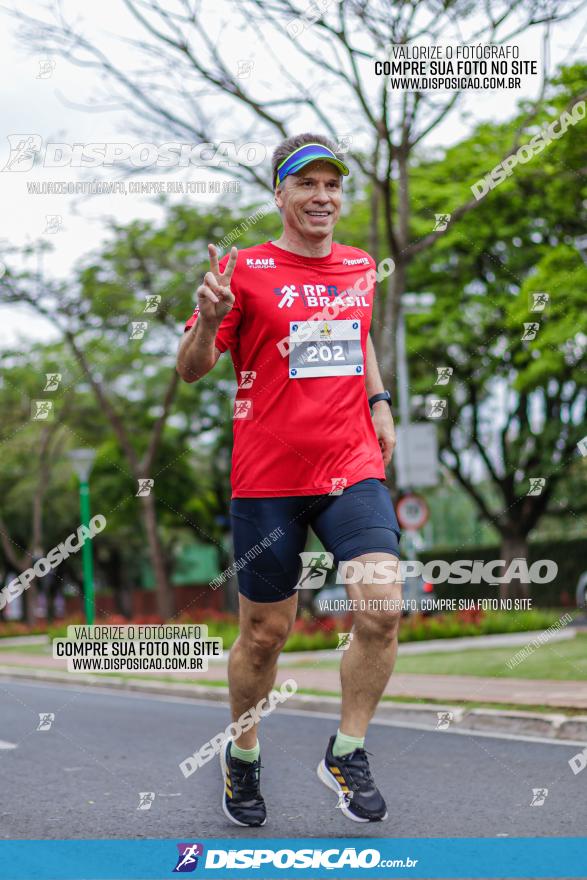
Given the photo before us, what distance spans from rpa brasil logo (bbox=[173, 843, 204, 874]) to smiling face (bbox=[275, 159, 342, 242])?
1858 mm

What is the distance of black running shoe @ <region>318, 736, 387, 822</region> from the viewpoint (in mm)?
3648

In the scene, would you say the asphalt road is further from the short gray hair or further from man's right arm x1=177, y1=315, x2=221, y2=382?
the short gray hair

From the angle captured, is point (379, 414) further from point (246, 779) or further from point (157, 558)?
point (157, 558)

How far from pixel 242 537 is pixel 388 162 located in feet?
31.5

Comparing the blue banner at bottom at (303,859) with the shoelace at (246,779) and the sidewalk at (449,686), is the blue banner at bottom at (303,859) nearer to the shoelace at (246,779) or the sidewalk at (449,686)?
the shoelace at (246,779)

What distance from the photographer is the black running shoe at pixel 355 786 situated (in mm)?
3648

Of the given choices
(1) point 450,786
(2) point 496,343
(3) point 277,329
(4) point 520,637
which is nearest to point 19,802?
(1) point 450,786

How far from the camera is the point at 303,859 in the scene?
350 centimetres

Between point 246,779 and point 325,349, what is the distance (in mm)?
1405

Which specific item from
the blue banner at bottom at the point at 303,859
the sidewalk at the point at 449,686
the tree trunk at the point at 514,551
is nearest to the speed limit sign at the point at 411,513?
the sidewalk at the point at 449,686

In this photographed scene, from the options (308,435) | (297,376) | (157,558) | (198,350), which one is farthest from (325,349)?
(157,558)

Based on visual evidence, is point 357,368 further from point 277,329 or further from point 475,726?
point 475,726

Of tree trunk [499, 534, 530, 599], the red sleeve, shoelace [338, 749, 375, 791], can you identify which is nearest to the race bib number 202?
the red sleeve

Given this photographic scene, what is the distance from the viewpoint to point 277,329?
3.78 m
